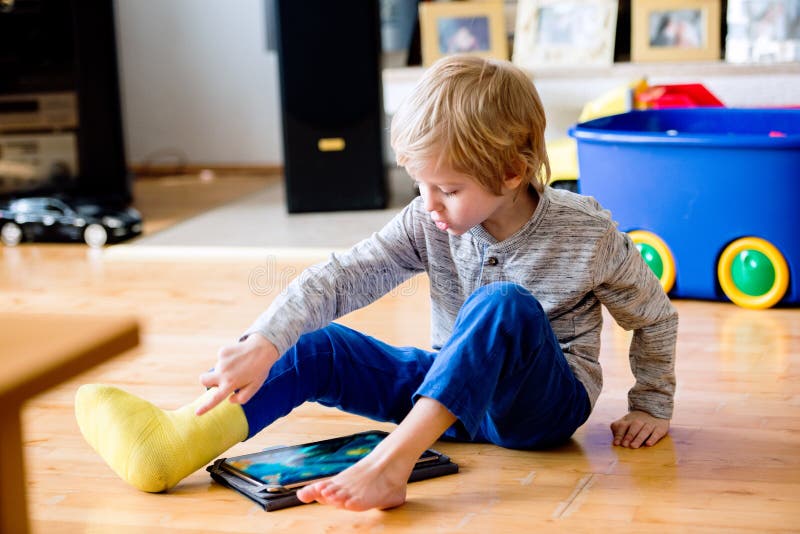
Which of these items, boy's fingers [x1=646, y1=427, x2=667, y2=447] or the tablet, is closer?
the tablet

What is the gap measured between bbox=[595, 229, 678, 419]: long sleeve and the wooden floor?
0.06 metres

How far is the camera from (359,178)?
9.37 feet

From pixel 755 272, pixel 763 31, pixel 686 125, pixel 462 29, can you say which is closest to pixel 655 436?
pixel 755 272

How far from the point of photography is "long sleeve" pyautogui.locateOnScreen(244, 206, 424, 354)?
3.55ft

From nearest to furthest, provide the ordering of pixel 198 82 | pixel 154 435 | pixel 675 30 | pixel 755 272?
1. pixel 154 435
2. pixel 755 272
3. pixel 675 30
4. pixel 198 82

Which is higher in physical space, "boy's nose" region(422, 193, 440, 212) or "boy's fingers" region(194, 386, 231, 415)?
"boy's nose" region(422, 193, 440, 212)

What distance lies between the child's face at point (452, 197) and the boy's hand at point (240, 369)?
209 mm

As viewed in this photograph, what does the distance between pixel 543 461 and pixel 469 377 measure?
8.9 inches

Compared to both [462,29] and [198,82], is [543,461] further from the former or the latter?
[198,82]

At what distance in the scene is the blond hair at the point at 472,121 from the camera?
3.49 feet

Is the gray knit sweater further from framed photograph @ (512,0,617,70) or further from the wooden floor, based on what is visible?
framed photograph @ (512,0,617,70)

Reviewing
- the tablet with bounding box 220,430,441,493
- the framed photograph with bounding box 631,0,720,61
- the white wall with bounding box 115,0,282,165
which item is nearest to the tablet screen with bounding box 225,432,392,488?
the tablet with bounding box 220,430,441,493

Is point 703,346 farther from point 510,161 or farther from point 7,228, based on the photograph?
point 7,228

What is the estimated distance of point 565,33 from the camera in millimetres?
2812
